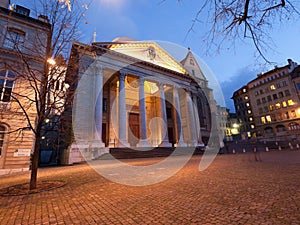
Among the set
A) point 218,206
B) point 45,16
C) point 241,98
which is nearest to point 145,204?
point 218,206

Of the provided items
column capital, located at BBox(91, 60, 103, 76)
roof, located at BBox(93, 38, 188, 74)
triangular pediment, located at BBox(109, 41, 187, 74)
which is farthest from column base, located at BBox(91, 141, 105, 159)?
triangular pediment, located at BBox(109, 41, 187, 74)

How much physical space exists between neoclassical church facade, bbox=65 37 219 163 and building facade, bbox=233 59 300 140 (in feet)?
80.1

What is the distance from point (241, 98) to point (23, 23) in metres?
67.9

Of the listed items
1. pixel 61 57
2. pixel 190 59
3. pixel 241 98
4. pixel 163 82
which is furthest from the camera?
pixel 241 98

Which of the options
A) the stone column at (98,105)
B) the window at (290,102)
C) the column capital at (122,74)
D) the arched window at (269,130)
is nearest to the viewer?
the stone column at (98,105)

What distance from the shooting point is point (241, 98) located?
62.1 meters

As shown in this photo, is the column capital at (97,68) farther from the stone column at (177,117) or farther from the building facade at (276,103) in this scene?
the building facade at (276,103)

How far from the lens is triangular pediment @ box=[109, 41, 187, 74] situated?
853 inches

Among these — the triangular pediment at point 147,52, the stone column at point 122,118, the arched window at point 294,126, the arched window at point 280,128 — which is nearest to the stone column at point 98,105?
the stone column at point 122,118

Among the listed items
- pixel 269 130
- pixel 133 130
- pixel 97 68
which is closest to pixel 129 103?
pixel 133 130

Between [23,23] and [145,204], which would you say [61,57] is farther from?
[23,23]

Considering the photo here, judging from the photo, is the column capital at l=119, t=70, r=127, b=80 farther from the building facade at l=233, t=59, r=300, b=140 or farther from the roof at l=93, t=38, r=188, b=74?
the building facade at l=233, t=59, r=300, b=140

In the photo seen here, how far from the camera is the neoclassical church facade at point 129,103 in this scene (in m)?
16.1

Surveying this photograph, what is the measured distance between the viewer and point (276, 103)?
45969mm
